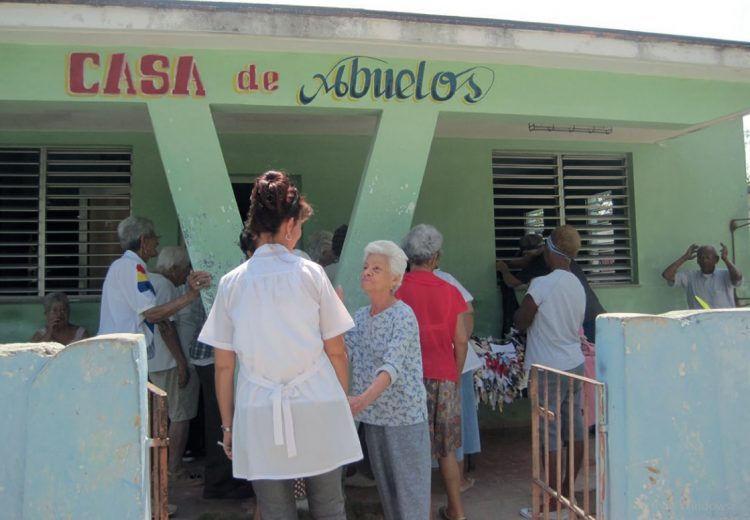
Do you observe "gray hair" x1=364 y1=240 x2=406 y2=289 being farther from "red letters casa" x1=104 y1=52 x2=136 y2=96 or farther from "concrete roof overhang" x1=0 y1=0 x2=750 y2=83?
"red letters casa" x1=104 y1=52 x2=136 y2=96

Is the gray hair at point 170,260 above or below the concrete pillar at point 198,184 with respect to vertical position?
below

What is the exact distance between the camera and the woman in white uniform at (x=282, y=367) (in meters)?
2.44

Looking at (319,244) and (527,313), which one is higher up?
(319,244)

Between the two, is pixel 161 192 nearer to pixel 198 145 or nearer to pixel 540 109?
pixel 198 145

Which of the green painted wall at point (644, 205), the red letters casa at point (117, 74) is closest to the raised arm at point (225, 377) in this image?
the red letters casa at point (117, 74)

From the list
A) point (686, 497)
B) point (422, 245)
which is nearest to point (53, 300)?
point (422, 245)

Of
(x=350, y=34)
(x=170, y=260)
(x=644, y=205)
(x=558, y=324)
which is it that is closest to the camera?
(x=350, y=34)

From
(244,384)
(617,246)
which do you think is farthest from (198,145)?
(617,246)

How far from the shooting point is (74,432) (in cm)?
252

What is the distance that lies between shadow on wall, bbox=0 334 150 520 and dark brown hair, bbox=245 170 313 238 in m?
0.70

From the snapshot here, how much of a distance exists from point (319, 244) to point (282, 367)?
10.0 ft

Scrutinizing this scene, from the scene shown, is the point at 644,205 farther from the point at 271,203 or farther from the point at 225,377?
the point at 225,377

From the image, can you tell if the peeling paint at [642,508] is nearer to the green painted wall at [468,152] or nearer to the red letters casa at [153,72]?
the green painted wall at [468,152]

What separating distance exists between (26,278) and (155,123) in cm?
267
